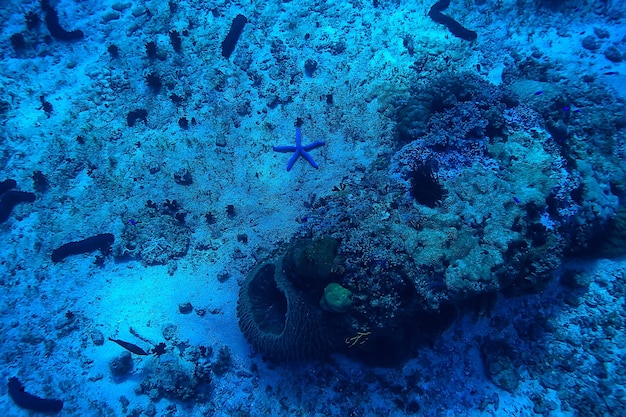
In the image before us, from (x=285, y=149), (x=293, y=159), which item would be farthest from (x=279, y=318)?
(x=285, y=149)

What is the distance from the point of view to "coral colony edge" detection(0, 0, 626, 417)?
5.43 m

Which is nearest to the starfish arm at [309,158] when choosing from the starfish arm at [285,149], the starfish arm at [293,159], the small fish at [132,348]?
the starfish arm at [293,159]

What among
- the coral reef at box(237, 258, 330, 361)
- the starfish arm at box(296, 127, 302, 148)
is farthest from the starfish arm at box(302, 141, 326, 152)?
the coral reef at box(237, 258, 330, 361)

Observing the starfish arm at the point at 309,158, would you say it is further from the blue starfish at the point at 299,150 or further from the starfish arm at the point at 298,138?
the starfish arm at the point at 298,138

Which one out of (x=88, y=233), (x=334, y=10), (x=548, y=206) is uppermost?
(x=334, y=10)

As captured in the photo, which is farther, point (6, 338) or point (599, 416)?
point (6, 338)

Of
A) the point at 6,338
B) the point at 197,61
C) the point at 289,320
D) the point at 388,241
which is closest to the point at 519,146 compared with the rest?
the point at 388,241

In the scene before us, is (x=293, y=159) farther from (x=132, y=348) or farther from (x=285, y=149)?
(x=132, y=348)

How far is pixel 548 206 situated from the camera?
568cm

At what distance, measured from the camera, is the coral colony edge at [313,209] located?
5426mm

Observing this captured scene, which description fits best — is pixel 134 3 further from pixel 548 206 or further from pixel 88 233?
pixel 548 206

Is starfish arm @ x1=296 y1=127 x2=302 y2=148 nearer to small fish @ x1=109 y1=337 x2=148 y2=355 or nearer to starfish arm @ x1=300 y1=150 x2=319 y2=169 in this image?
starfish arm @ x1=300 y1=150 x2=319 y2=169

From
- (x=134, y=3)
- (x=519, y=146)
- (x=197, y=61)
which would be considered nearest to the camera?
(x=519, y=146)

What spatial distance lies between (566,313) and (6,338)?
1085 cm
